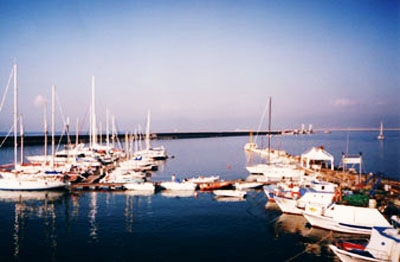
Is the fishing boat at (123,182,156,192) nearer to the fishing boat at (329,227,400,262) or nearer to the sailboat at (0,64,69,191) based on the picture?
the sailboat at (0,64,69,191)

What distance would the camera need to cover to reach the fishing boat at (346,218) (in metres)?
24.3

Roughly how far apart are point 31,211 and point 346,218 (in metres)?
27.0

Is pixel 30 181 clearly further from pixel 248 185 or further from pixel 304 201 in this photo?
pixel 304 201

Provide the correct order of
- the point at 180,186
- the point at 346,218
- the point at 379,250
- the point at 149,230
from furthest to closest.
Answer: the point at 180,186
the point at 149,230
the point at 346,218
the point at 379,250

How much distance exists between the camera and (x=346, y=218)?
25219mm

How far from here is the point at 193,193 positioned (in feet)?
136

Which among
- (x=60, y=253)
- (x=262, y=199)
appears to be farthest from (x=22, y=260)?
(x=262, y=199)

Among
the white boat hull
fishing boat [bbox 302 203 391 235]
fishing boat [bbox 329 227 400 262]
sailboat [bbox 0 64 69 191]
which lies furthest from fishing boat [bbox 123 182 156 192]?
fishing boat [bbox 329 227 400 262]

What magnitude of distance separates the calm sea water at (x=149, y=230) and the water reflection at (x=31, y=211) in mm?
63

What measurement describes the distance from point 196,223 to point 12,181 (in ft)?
80.7

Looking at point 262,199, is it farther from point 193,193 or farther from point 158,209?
point 158,209

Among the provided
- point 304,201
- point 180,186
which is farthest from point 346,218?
point 180,186

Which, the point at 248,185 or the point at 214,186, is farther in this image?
the point at 248,185

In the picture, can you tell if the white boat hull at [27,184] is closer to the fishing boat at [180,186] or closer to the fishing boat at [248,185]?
the fishing boat at [180,186]
